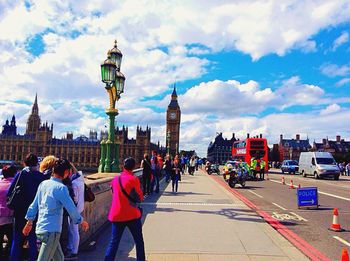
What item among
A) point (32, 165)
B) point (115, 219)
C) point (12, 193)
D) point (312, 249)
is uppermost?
point (32, 165)

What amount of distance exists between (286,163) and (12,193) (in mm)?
47594

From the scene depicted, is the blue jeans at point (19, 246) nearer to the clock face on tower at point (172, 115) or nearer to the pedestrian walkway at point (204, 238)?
the pedestrian walkway at point (204, 238)

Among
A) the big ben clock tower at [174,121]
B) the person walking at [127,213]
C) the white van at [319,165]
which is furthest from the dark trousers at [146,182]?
the big ben clock tower at [174,121]

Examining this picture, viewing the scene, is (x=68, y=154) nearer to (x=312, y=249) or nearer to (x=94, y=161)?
(x=94, y=161)

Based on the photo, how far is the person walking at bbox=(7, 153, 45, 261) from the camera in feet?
17.4

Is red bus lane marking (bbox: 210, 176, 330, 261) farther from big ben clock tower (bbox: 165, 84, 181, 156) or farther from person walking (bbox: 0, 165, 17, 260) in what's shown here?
big ben clock tower (bbox: 165, 84, 181, 156)

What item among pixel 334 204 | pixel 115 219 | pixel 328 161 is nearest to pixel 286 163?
pixel 328 161

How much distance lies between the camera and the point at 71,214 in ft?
14.8

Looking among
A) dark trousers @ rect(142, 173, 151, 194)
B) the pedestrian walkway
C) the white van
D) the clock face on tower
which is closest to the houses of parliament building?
the clock face on tower

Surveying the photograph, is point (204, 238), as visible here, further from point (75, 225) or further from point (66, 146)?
point (66, 146)

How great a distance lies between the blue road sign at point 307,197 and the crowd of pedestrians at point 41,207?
997 centimetres

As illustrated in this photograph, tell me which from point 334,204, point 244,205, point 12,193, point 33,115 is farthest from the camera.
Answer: point 33,115

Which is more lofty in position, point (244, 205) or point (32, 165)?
point (32, 165)

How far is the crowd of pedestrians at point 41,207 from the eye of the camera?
14.8ft
